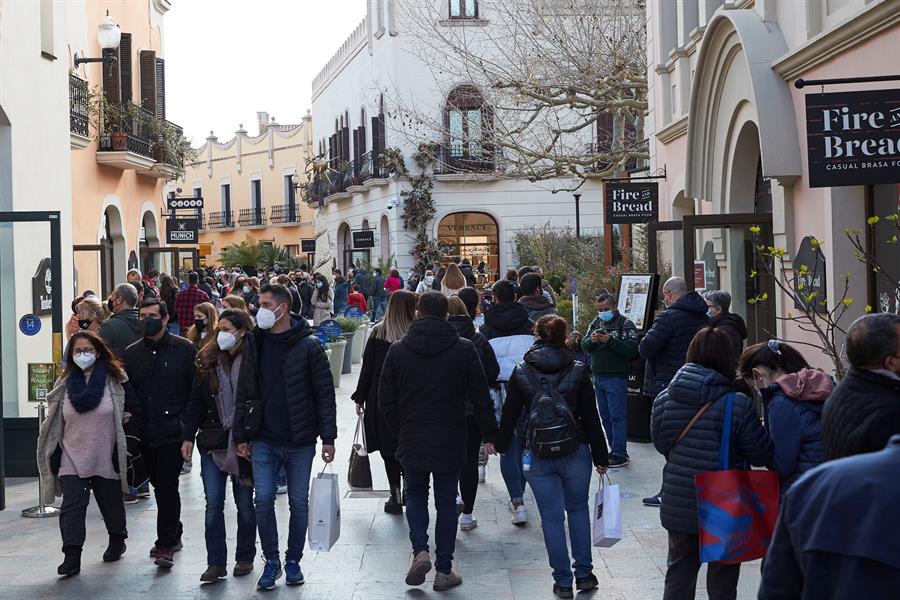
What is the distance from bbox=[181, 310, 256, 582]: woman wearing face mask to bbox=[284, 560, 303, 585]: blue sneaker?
0.39m

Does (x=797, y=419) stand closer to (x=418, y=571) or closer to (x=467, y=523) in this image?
(x=418, y=571)

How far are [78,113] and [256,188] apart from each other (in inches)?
1803

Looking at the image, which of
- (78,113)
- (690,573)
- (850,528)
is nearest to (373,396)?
(690,573)

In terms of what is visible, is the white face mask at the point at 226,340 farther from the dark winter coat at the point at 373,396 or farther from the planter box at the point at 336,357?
the planter box at the point at 336,357

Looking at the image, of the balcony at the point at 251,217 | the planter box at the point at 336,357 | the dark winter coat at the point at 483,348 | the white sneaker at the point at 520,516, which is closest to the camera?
the dark winter coat at the point at 483,348

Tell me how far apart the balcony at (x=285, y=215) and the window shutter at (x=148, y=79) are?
3752 cm

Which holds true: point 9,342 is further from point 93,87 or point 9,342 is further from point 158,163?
point 158,163

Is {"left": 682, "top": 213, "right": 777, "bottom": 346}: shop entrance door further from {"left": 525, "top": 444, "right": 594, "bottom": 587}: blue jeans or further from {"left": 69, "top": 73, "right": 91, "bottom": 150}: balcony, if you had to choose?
{"left": 69, "top": 73, "right": 91, "bottom": 150}: balcony

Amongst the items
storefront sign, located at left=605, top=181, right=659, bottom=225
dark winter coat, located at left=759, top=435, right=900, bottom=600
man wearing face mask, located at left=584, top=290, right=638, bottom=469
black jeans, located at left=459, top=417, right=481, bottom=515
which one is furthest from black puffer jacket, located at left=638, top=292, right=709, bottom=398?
storefront sign, located at left=605, top=181, right=659, bottom=225

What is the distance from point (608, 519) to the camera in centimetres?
697

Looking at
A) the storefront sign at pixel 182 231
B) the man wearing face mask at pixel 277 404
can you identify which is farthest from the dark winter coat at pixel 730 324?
the storefront sign at pixel 182 231

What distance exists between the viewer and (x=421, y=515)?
24.6ft

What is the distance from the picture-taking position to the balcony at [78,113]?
20.2 m

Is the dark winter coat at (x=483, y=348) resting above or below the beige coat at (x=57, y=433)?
above
